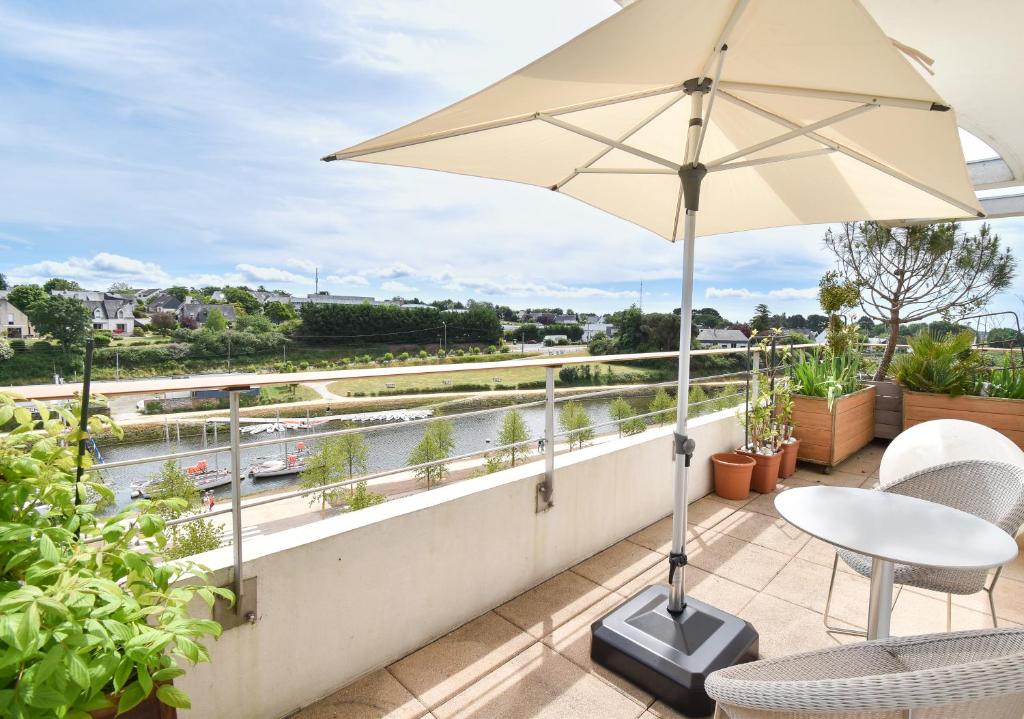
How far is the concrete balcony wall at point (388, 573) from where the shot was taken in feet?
5.45

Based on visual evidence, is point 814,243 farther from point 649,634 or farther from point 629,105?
point 649,634

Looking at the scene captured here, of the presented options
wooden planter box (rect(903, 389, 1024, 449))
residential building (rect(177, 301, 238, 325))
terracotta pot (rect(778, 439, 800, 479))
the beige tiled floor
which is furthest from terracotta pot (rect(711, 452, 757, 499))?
residential building (rect(177, 301, 238, 325))

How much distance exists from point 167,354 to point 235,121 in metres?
56.7

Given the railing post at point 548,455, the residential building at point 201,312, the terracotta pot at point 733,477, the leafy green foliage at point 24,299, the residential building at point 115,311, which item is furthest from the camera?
the residential building at point 201,312

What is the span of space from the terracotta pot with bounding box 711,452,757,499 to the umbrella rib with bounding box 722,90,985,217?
7.14 feet

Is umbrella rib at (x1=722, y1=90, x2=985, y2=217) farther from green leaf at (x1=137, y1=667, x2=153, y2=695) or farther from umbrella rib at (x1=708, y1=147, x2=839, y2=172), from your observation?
green leaf at (x1=137, y1=667, x2=153, y2=695)

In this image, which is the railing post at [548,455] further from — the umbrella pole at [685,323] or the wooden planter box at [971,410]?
the wooden planter box at [971,410]

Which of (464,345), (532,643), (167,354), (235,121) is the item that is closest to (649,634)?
(532,643)

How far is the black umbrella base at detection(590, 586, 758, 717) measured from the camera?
177 cm

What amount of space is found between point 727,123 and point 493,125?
1.07m

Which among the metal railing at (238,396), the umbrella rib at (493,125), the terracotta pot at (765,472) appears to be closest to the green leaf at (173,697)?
the metal railing at (238,396)

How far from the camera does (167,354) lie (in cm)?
1817

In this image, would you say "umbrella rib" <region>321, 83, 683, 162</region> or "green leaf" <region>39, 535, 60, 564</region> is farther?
"umbrella rib" <region>321, 83, 683, 162</region>

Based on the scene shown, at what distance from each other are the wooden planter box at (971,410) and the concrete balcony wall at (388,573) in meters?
3.82
